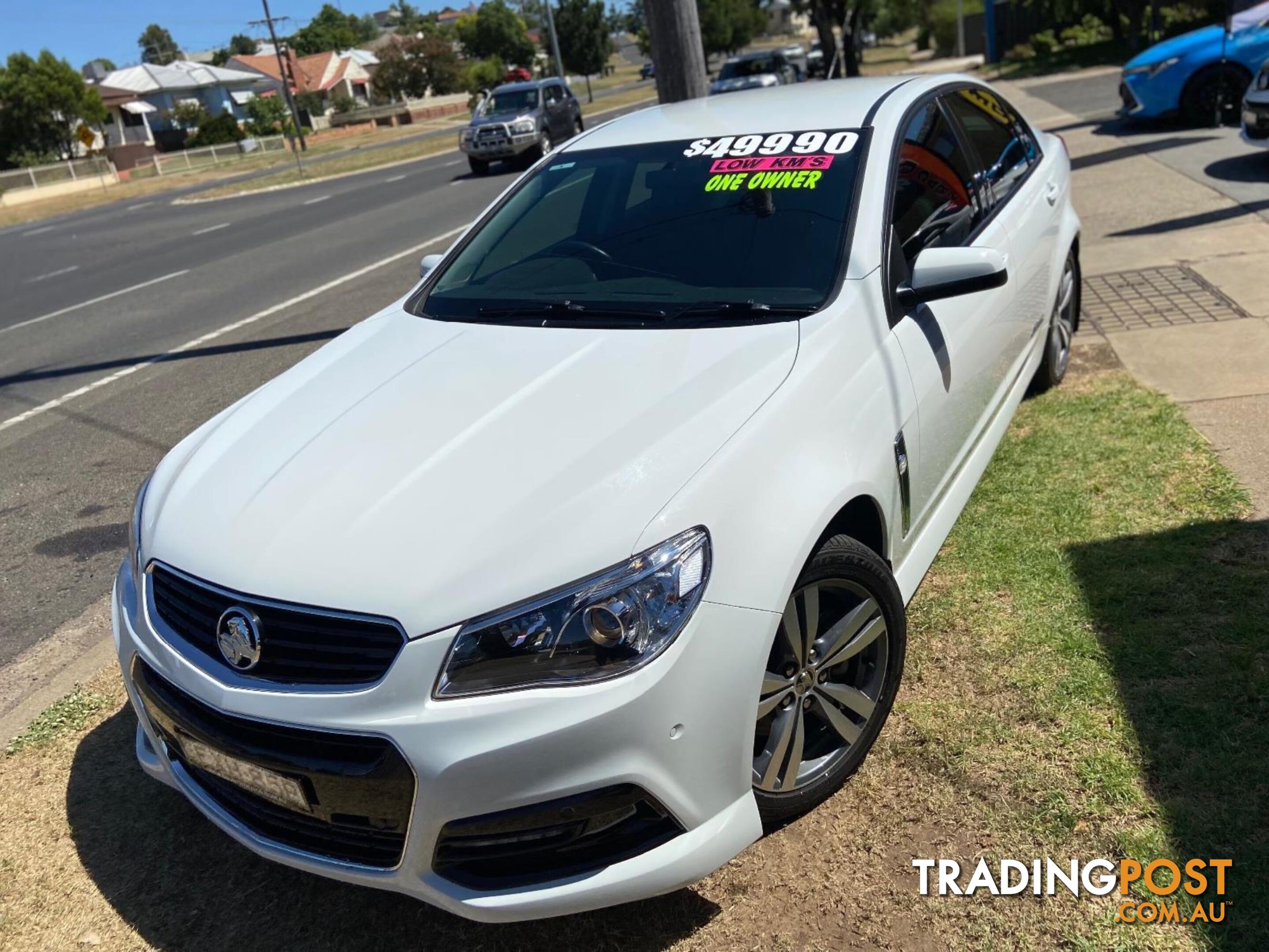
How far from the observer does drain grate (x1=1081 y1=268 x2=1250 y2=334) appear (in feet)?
20.9

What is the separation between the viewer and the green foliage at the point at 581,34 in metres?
77.5

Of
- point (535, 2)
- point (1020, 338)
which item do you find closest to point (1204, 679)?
point (1020, 338)

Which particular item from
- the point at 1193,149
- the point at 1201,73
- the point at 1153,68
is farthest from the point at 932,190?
the point at 1153,68

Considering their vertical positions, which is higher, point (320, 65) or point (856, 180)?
point (320, 65)

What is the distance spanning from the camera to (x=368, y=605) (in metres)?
2.25

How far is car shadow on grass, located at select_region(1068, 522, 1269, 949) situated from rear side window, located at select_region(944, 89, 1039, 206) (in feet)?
5.28

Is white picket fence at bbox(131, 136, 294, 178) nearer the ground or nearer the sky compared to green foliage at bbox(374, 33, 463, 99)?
nearer the ground

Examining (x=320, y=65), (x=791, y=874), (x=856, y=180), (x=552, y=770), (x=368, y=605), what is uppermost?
(x=320, y=65)

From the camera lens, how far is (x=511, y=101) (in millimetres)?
24828

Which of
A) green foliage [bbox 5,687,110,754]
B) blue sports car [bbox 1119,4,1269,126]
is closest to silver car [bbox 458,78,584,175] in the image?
blue sports car [bbox 1119,4,1269,126]

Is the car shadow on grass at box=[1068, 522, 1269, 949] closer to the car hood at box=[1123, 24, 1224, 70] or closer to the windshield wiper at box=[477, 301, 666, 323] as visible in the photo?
the windshield wiper at box=[477, 301, 666, 323]

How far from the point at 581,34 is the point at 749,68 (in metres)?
54.6

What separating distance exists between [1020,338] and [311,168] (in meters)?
34.4

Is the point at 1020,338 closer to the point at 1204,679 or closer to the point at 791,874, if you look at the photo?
the point at 1204,679
